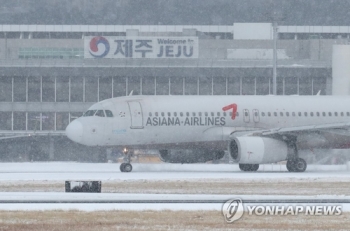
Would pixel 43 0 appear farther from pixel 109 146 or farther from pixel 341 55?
pixel 109 146

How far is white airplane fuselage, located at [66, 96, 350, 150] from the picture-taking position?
40.6m

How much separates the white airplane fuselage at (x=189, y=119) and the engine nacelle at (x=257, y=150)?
4.22ft

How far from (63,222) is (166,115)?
2362 centimetres

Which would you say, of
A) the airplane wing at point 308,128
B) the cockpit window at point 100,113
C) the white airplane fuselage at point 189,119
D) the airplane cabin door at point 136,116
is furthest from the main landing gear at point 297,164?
the cockpit window at point 100,113

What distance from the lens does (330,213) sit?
19.7 meters

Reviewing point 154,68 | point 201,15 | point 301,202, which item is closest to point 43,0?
point 201,15

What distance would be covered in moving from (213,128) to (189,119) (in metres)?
1.22

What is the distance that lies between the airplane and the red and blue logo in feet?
73.8

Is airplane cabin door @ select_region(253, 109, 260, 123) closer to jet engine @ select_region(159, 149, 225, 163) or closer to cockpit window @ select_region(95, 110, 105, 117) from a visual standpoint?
jet engine @ select_region(159, 149, 225, 163)

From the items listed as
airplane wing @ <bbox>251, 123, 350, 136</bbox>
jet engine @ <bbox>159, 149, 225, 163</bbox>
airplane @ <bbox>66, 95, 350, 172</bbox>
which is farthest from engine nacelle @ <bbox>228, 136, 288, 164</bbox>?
jet engine @ <bbox>159, 149, 225, 163</bbox>

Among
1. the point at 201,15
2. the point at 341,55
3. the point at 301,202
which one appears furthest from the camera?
the point at 201,15

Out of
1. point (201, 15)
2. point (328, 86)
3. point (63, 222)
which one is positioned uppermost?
point (201, 15)

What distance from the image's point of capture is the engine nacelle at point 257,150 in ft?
131

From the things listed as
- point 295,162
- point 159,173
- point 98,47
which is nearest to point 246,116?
point 295,162
